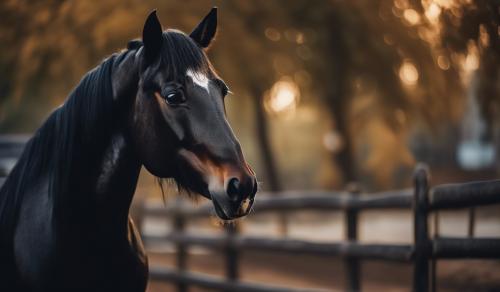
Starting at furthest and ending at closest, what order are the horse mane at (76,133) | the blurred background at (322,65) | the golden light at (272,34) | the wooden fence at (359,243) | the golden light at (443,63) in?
the golden light at (272,34)
the golden light at (443,63)
the blurred background at (322,65)
the wooden fence at (359,243)
the horse mane at (76,133)

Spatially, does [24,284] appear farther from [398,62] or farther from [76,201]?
[398,62]

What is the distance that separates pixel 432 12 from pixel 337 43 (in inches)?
126

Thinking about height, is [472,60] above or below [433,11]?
below

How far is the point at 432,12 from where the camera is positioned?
6340 millimetres

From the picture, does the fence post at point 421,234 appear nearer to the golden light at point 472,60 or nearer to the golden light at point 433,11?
the golden light at point 433,11

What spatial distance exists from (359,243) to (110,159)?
3.06m

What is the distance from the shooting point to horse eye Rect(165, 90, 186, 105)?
101 inches

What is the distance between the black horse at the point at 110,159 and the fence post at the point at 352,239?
9.44 ft

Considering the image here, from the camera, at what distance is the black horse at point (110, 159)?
2570 mm

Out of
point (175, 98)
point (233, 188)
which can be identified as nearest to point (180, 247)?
point (175, 98)

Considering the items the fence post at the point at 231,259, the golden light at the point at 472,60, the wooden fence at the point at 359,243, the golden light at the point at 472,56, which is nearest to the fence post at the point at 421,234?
the wooden fence at the point at 359,243

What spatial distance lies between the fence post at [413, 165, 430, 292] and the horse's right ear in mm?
2477

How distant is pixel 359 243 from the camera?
17.5ft

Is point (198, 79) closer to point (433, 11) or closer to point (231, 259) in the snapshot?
point (433, 11)
